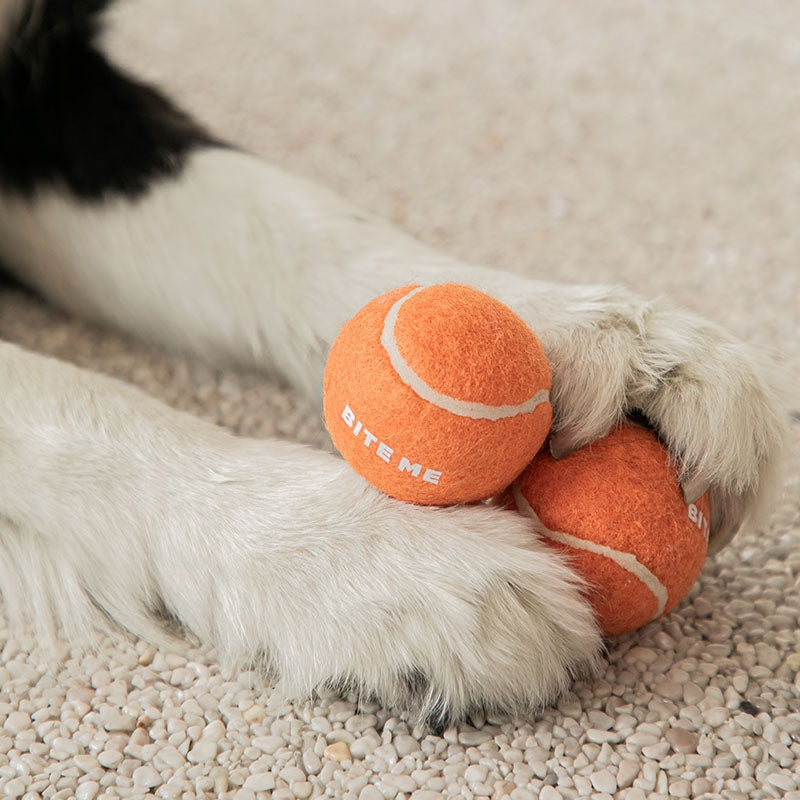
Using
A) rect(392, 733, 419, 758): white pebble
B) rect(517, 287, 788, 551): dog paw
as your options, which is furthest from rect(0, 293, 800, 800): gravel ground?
rect(517, 287, 788, 551): dog paw

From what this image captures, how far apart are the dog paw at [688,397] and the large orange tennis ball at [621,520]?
2 centimetres

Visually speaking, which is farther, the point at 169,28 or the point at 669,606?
the point at 169,28

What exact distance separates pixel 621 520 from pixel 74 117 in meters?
0.79

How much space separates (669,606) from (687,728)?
0.09m

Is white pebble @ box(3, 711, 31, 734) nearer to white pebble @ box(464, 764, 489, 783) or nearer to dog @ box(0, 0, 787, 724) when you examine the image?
dog @ box(0, 0, 787, 724)

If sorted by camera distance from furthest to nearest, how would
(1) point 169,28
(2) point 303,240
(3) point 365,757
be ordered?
(1) point 169,28 < (2) point 303,240 < (3) point 365,757

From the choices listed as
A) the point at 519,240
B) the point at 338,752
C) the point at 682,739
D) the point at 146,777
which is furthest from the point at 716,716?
the point at 519,240

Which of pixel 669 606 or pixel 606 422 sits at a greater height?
pixel 606 422

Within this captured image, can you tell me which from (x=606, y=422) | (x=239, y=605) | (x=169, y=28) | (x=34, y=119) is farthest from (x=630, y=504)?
(x=169, y=28)

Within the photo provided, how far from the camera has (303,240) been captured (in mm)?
1084

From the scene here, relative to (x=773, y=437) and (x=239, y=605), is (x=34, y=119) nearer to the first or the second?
(x=239, y=605)

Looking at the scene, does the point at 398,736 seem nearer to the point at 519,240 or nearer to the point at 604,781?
the point at 604,781

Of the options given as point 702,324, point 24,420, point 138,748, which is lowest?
point 138,748

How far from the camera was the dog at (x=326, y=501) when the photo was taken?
73 cm
